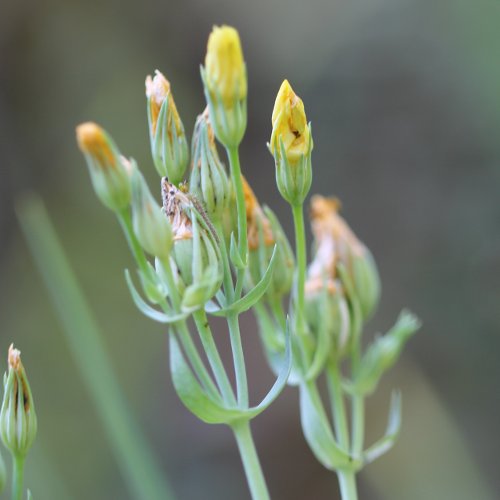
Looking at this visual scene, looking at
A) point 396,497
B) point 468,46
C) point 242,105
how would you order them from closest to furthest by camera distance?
point 242,105, point 396,497, point 468,46

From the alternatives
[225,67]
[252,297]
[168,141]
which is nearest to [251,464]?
[252,297]

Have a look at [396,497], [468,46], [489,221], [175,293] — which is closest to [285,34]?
[468,46]

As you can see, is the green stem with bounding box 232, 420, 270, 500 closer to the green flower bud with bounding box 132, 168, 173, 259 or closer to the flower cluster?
the flower cluster

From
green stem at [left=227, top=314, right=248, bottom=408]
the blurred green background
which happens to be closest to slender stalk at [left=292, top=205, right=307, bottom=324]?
green stem at [left=227, top=314, right=248, bottom=408]

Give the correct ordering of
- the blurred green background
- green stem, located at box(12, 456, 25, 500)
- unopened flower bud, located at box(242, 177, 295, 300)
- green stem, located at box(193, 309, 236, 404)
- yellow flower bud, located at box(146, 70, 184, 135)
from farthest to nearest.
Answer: the blurred green background < unopened flower bud, located at box(242, 177, 295, 300) < yellow flower bud, located at box(146, 70, 184, 135) < green stem, located at box(193, 309, 236, 404) < green stem, located at box(12, 456, 25, 500)

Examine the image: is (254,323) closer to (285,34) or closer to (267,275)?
(285,34)

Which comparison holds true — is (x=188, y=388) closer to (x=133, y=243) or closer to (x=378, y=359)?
(x=133, y=243)
